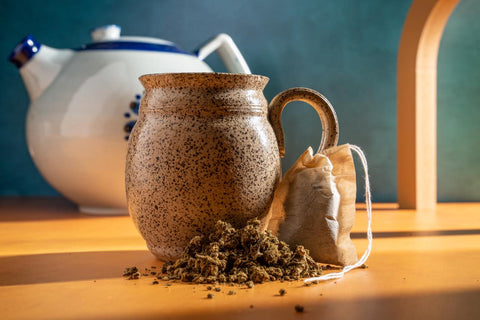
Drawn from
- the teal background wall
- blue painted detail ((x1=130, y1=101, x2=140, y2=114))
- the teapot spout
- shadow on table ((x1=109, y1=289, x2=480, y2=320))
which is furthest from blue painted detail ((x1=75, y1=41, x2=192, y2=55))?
shadow on table ((x1=109, y1=289, x2=480, y2=320))

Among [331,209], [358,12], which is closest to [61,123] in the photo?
[331,209]

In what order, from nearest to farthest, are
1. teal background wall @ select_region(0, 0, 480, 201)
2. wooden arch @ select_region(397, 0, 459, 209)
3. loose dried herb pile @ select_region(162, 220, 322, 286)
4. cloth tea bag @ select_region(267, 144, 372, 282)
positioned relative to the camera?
loose dried herb pile @ select_region(162, 220, 322, 286), cloth tea bag @ select_region(267, 144, 372, 282), wooden arch @ select_region(397, 0, 459, 209), teal background wall @ select_region(0, 0, 480, 201)

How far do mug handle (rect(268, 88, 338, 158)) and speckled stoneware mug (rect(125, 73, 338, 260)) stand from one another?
0.08m

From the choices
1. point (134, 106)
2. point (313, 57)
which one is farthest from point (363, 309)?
point (313, 57)

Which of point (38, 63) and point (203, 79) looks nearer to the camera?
point (203, 79)

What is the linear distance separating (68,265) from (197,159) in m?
0.37

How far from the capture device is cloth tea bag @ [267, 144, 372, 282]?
1.13 metres

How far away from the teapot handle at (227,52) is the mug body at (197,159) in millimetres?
1023

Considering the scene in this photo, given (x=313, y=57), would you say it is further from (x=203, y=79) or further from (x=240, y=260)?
(x=240, y=260)

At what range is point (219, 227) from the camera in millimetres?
1080

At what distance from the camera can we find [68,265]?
1.20 meters

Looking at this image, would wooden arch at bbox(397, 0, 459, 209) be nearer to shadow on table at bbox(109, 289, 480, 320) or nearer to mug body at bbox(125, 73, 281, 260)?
mug body at bbox(125, 73, 281, 260)

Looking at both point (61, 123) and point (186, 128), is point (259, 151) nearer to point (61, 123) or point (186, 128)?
point (186, 128)

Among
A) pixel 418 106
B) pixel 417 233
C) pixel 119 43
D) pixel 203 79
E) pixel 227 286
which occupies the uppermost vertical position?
pixel 119 43
